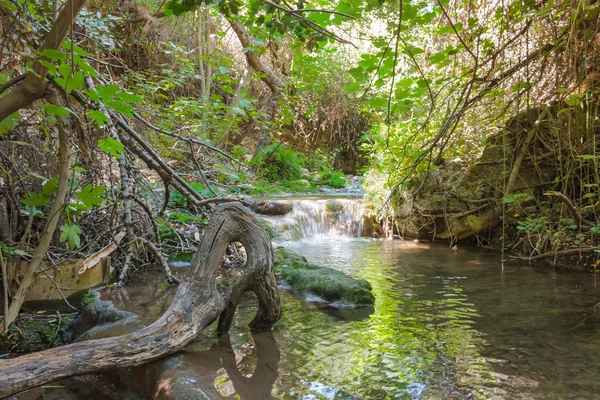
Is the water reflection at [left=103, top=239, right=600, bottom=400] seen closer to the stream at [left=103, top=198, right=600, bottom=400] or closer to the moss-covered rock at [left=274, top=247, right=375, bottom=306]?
the stream at [left=103, top=198, right=600, bottom=400]

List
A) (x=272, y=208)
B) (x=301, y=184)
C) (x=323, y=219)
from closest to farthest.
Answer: (x=272, y=208), (x=323, y=219), (x=301, y=184)

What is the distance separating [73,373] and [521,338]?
10.1ft

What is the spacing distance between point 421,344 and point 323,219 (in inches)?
270

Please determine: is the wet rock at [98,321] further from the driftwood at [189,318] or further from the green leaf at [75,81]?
the green leaf at [75,81]

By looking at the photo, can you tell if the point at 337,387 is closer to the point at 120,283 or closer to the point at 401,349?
the point at 401,349

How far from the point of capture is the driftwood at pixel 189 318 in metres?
1.92

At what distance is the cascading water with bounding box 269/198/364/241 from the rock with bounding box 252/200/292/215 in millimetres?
140

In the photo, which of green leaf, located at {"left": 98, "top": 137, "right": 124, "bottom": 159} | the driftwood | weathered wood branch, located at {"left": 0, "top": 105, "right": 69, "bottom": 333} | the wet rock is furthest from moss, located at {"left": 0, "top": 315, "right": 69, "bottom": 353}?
green leaf, located at {"left": 98, "top": 137, "right": 124, "bottom": 159}

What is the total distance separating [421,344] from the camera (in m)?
3.05

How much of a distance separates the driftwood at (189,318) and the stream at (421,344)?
19cm

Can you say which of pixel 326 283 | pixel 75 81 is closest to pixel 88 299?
pixel 326 283

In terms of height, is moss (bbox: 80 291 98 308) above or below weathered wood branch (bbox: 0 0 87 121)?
below

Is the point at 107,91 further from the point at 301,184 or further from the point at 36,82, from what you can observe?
the point at 301,184

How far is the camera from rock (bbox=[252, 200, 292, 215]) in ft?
31.3
